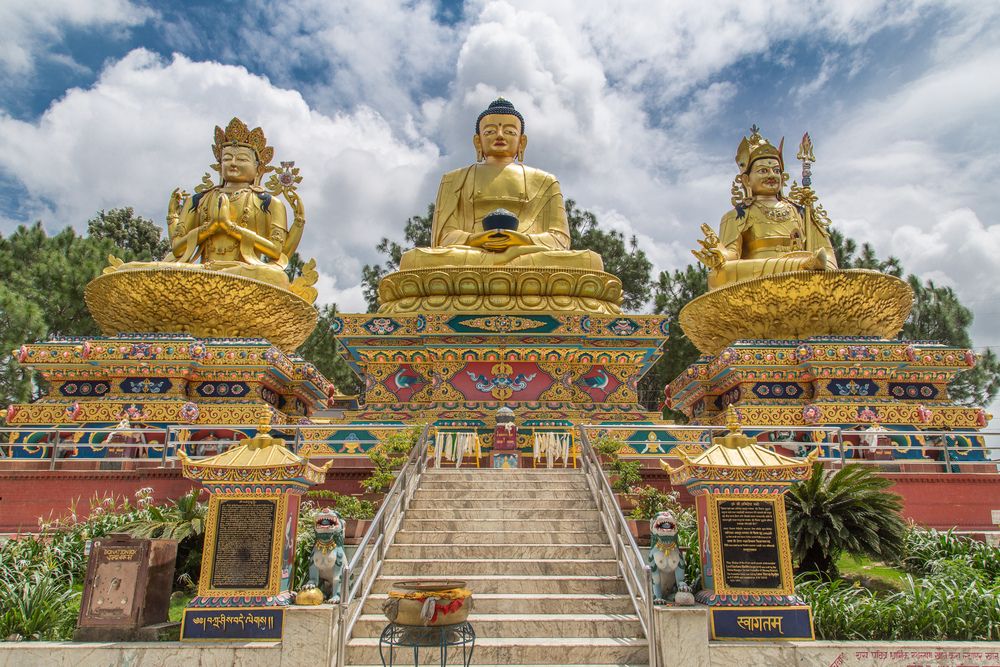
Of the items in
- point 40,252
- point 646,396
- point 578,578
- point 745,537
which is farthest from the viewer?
point 646,396

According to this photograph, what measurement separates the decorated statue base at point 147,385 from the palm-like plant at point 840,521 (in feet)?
31.0

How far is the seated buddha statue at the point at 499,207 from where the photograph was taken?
16297mm

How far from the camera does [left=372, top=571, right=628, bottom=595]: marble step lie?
7.66 m

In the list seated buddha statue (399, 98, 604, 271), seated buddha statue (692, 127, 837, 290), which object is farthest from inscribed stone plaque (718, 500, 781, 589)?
seated buddha statue (692, 127, 837, 290)

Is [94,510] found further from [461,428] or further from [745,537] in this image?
[745,537]

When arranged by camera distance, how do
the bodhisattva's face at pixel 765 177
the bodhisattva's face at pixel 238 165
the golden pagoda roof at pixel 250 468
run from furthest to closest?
1. the bodhisattva's face at pixel 765 177
2. the bodhisattva's face at pixel 238 165
3. the golden pagoda roof at pixel 250 468

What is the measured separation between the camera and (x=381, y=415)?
1465 centimetres

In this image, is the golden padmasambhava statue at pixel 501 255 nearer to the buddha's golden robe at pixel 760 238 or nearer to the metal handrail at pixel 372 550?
the buddha's golden robe at pixel 760 238

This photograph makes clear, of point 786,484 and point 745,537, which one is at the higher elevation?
point 786,484

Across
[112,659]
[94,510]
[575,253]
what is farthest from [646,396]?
[112,659]

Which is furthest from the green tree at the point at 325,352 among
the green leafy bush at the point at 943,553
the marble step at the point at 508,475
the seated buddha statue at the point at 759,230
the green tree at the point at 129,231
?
the green leafy bush at the point at 943,553

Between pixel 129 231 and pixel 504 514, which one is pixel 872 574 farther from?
pixel 129 231

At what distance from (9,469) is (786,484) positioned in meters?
11.1

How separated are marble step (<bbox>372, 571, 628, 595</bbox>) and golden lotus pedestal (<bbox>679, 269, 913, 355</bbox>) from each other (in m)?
9.90
